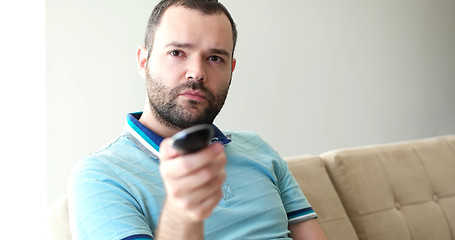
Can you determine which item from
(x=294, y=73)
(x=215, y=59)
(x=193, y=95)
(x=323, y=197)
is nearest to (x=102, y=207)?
(x=193, y=95)

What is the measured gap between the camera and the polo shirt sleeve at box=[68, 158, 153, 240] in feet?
3.45

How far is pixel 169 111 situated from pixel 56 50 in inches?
33.7

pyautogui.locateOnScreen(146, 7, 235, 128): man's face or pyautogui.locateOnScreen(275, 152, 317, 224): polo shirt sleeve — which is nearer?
pyautogui.locateOnScreen(146, 7, 235, 128): man's face

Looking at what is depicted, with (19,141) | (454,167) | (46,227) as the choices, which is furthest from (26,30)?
(454,167)

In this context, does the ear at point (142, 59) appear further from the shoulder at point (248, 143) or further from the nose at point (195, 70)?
the shoulder at point (248, 143)

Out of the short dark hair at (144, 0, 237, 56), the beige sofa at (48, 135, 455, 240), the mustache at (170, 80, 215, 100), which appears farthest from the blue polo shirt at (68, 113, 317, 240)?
the beige sofa at (48, 135, 455, 240)

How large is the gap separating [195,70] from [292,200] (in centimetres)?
47

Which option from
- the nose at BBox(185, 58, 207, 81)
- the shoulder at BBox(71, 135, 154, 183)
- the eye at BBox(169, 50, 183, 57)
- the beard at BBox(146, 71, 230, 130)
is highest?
the eye at BBox(169, 50, 183, 57)

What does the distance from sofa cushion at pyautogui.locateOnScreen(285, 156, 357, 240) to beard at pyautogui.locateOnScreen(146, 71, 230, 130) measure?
1.85 ft

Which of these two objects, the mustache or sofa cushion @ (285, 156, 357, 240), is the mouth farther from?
sofa cushion @ (285, 156, 357, 240)

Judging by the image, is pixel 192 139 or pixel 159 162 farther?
pixel 159 162

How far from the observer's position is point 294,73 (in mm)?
2869

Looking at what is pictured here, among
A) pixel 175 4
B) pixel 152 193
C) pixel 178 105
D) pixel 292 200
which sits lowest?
pixel 292 200

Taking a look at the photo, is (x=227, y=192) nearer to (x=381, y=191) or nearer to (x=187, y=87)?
(x=187, y=87)
